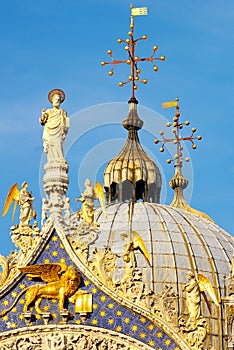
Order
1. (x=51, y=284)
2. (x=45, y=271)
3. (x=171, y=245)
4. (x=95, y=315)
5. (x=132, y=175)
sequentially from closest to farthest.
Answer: (x=95, y=315) → (x=51, y=284) → (x=45, y=271) → (x=171, y=245) → (x=132, y=175)

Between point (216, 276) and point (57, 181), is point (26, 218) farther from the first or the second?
point (216, 276)

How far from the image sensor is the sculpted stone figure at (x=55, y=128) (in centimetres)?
3744

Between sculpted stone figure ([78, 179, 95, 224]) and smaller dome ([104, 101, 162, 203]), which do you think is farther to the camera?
smaller dome ([104, 101, 162, 203])

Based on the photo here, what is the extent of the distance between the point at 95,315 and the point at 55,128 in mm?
4300

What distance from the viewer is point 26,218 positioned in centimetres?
3691

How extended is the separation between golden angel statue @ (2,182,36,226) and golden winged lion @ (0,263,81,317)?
1.13 meters

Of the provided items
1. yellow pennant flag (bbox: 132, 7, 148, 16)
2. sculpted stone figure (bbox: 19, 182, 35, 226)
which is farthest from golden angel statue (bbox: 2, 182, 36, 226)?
yellow pennant flag (bbox: 132, 7, 148, 16)

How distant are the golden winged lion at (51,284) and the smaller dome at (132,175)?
46.6 feet

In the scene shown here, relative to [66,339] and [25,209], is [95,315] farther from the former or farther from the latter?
[25,209]

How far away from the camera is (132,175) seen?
5078 cm

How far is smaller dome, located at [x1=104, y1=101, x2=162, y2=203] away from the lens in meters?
50.5

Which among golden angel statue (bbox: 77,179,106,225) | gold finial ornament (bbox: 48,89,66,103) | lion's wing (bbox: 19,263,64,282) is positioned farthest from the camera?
gold finial ornament (bbox: 48,89,66,103)

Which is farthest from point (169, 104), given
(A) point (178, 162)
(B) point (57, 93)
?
(B) point (57, 93)

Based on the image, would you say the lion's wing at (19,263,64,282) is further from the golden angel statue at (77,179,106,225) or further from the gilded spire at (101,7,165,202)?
the gilded spire at (101,7,165,202)
